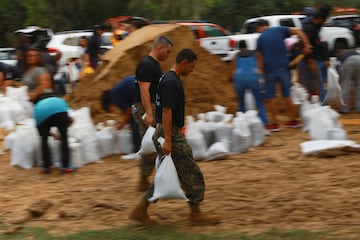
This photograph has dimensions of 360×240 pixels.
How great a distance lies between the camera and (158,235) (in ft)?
19.7

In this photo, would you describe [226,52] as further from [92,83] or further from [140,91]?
[140,91]

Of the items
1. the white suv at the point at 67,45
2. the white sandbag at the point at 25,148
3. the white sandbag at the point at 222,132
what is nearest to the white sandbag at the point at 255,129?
the white sandbag at the point at 222,132

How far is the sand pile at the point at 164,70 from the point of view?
37.4 feet

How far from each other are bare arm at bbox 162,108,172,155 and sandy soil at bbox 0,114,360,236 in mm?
826

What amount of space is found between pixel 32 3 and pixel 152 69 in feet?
81.2

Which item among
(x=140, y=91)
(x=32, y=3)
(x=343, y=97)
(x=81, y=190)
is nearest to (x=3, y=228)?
(x=81, y=190)

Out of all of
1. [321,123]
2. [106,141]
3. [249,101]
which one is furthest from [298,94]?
[106,141]

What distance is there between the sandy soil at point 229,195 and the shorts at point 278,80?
3.47 feet

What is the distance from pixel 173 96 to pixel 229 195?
1821 mm

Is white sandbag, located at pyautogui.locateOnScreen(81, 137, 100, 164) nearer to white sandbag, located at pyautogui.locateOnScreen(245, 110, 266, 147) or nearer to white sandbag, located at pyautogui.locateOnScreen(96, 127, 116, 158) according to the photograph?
white sandbag, located at pyautogui.locateOnScreen(96, 127, 116, 158)

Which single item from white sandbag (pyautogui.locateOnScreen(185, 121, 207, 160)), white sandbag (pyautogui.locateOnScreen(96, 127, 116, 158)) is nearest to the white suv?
white sandbag (pyautogui.locateOnScreen(96, 127, 116, 158))

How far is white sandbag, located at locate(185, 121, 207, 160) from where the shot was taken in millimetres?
8891

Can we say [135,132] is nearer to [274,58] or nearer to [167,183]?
[274,58]

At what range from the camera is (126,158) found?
30.7ft
